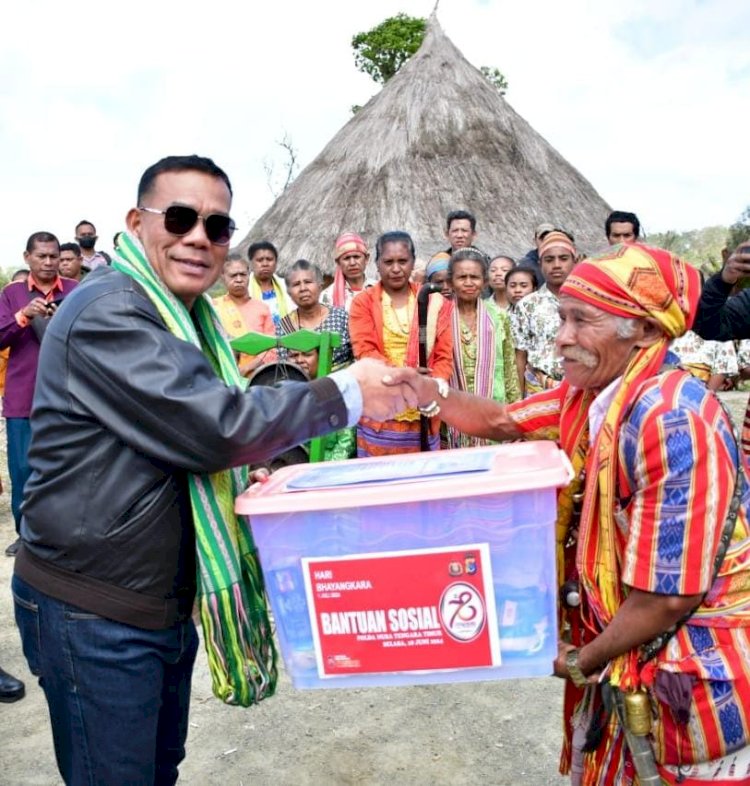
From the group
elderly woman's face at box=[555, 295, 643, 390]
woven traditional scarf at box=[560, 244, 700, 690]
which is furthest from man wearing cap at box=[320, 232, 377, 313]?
woven traditional scarf at box=[560, 244, 700, 690]

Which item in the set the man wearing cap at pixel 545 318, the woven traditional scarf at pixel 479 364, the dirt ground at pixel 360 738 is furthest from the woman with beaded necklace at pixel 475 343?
the dirt ground at pixel 360 738

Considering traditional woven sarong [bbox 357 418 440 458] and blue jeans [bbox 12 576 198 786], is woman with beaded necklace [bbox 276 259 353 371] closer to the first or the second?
traditional woven sarong [bbox 357 418 440 458]

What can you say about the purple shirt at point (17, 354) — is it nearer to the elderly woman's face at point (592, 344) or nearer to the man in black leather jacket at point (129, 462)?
the man in black leather jacket at point (129, 462)

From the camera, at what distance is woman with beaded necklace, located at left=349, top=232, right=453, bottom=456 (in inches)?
191

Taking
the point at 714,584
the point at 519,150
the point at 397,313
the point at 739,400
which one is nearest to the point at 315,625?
the point at 714,584

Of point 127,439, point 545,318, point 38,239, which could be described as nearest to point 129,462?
point 127,439

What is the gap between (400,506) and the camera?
1484 mm

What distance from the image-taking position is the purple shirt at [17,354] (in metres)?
5.46

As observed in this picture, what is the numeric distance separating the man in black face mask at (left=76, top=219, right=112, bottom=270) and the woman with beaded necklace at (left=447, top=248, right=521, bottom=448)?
569 centimetres

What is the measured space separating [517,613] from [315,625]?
416 mm

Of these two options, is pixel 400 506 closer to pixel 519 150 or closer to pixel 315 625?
pixel 315 625

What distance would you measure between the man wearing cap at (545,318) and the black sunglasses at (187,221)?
11.6 ft

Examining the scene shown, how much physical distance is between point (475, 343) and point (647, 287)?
346 centimetres

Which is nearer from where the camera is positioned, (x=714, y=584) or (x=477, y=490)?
(x=477, y=490)
